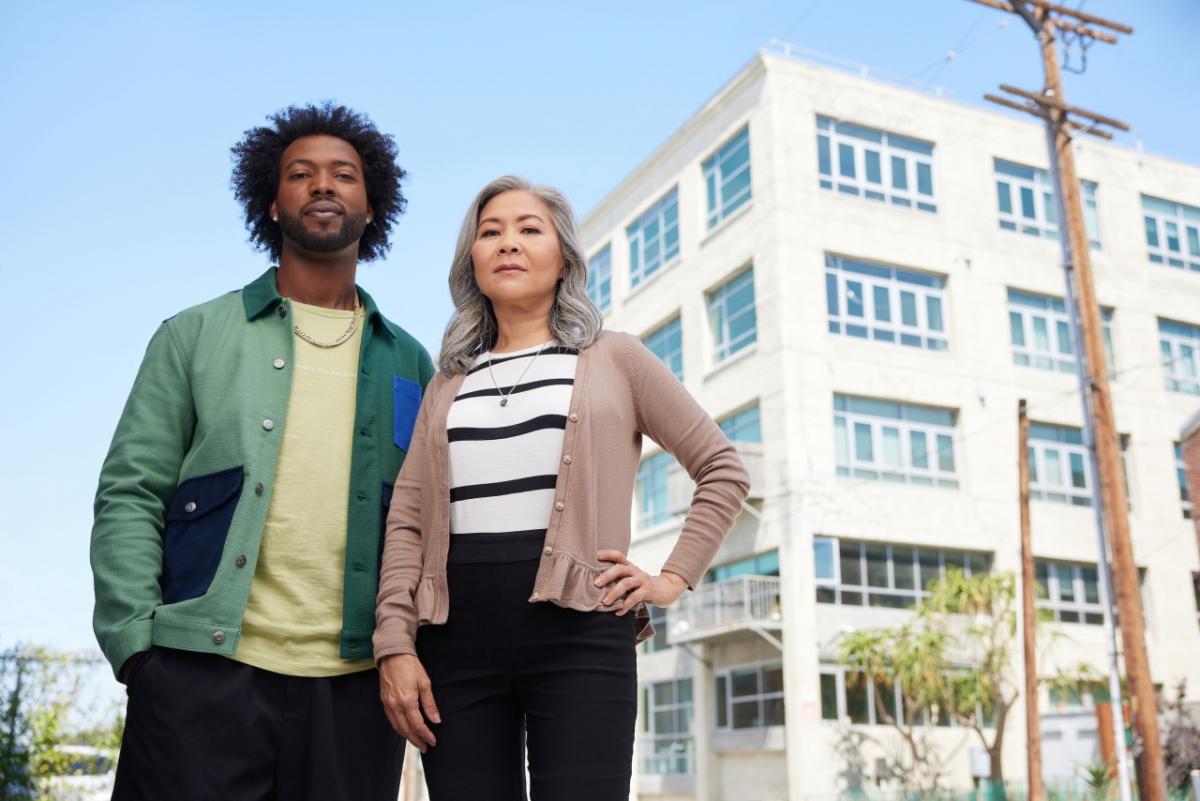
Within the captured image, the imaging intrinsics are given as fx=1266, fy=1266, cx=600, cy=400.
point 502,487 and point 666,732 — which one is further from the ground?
point 666,732


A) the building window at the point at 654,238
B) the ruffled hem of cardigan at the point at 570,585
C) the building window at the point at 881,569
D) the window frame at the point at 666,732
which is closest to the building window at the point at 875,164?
the building window at the point at 654,238

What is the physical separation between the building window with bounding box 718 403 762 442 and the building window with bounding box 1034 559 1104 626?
711cm

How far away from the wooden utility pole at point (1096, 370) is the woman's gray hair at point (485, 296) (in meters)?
15.9

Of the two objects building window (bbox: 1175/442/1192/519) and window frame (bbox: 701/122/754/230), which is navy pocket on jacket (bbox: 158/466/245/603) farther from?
building window (bbox: 1175/442/1192/519)

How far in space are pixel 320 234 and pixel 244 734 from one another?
1338mm

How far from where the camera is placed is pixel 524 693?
9.07 feet

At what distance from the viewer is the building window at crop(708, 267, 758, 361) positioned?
2997 cm

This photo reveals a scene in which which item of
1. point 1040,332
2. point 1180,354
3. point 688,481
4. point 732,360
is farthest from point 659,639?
point 1180,354

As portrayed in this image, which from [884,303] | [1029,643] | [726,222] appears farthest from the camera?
[726,222]

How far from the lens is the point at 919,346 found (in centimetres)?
2945

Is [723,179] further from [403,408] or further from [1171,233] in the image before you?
[403,408]

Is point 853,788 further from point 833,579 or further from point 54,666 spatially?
point 54,666

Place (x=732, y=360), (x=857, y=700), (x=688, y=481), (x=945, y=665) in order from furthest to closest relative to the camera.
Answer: (x=732, y=360)
(x=688, y=481)
(x=857, y=700)
(x=945, y=665)

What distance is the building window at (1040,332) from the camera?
30.8m
